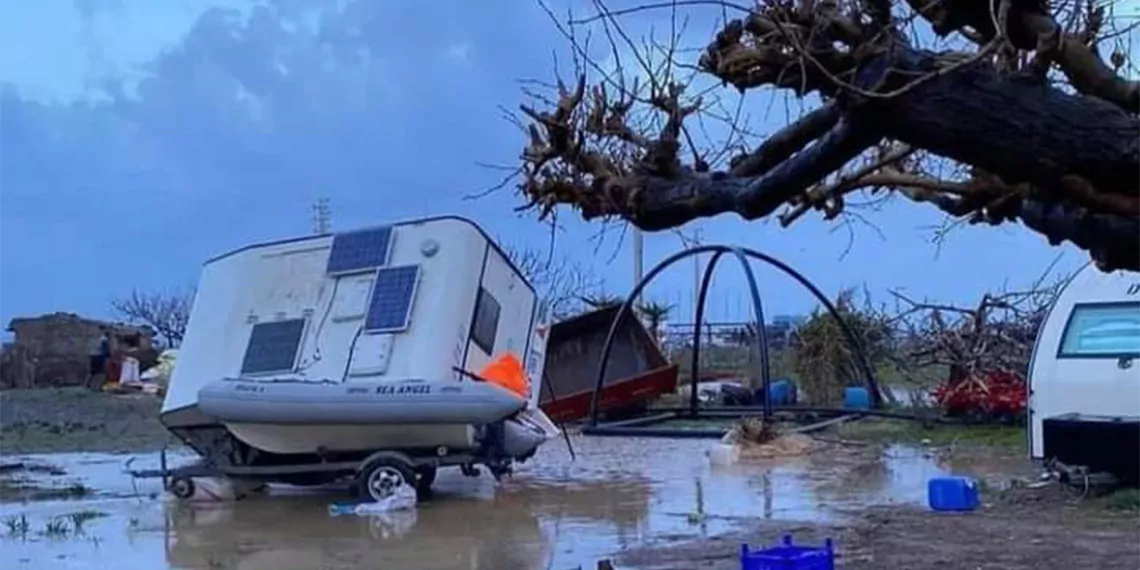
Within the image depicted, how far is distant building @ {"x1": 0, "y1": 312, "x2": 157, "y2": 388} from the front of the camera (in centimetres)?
3306

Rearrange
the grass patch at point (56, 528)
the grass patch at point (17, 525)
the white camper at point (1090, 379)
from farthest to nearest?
the grass patch at point (17, 525)
the grass patch at point (56, 528)
the white camper at point (1090, 379)

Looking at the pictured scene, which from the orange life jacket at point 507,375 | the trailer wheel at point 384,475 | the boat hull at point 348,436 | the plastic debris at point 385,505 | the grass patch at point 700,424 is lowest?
the plastic debris at point 385,505

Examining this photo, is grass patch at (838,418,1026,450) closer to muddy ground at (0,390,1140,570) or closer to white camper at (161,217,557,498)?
muddy ground at (0,390,1140,570)

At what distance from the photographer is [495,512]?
1131cm

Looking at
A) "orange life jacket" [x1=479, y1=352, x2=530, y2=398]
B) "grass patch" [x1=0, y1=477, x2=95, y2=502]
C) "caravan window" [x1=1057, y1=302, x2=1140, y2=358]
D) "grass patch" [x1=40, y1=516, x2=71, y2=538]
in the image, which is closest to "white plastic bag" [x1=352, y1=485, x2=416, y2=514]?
"orange life jacket" [x1=479, y1=352, x2=530, y2=398]

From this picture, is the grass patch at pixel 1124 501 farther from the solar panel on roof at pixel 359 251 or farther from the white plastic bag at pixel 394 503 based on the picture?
the solar panel on roof at pixel 359 251

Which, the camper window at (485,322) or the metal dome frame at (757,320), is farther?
the metal dome frame at (757,320)

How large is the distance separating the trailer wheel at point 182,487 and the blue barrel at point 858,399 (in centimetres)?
973

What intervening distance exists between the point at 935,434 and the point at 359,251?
23.6ft

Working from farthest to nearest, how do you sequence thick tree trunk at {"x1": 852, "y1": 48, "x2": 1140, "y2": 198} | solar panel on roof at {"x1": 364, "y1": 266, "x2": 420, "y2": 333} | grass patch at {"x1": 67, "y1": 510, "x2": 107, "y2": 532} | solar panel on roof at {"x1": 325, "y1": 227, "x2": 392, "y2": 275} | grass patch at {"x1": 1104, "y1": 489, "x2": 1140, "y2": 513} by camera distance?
solar panel on roof at {"x1": 325, "y1": 227, "x2": 392, "y2": 275} → solar panel on roof at {"x1": 364, "y1": 266, "x2": 420, "y2": 333} → grass patch at {"x1": 67, "y1": 510, "x2": 107, "y2": 532} → grass patch at {"x1": 1104, "y1": 489, "x2": 1140, "y2": 513} → thick tree trunk at {"x1": 852, "y1": 48, "x2": 1140, "y2": 198}

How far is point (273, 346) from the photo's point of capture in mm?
12398

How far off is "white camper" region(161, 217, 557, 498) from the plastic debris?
0.11m

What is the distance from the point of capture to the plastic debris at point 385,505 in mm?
11422

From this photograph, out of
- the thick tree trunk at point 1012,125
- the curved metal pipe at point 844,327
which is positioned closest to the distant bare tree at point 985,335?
the curved metal pipe at point 844,327
